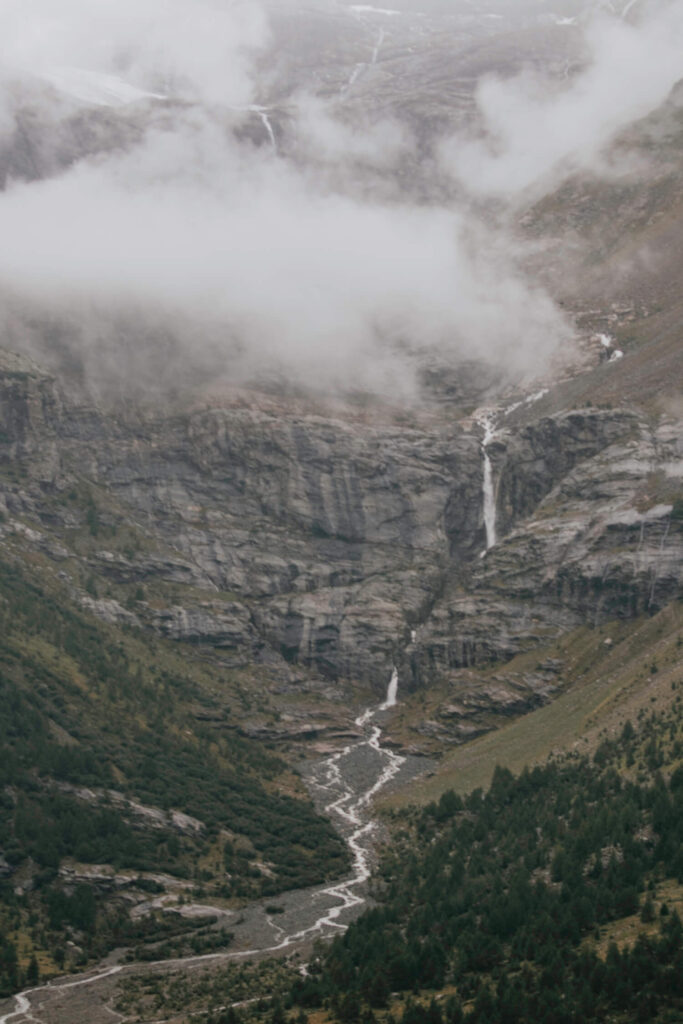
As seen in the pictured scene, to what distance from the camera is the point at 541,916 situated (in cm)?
14325

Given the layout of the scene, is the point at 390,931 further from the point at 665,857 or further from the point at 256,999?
the point at 665,857

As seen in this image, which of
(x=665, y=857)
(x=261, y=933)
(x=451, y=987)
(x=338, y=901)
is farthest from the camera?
(x=338, y=901)

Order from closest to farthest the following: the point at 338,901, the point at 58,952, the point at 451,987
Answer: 1. the point at 451,987
2. the point at 58,952
3. the point at 338,901

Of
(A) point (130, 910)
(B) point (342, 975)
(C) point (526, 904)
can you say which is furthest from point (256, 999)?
(A) point (130, 910)

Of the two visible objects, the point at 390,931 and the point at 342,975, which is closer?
the point at 342,975

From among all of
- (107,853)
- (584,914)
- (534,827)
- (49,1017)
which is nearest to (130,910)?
(107,853)

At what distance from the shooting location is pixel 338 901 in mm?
192625

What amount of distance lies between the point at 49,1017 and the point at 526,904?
186ft

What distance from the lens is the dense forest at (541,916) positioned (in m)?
117

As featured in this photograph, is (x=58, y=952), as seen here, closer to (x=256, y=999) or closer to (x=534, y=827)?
(x=256, y=999)

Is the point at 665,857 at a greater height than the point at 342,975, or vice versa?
the point at 665,857

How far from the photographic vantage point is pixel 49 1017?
140875mm

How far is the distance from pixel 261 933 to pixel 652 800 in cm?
5806

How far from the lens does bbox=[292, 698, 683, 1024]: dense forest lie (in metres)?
117
